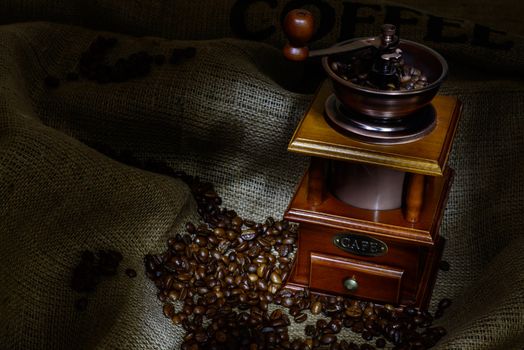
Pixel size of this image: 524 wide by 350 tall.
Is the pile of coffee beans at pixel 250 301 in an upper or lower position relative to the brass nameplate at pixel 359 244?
lower

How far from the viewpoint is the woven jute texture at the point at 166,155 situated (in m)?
1.84

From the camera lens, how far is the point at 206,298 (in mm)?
1966

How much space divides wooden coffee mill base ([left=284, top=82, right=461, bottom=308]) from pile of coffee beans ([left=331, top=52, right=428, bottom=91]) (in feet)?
0.40

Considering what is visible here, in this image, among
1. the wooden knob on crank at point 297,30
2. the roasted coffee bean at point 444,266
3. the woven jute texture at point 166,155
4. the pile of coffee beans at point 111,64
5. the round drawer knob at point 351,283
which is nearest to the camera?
the wooden knob on crank at point 297,30

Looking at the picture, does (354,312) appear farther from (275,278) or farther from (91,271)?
(91,271)

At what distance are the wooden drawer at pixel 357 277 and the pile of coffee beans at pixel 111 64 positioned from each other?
747mm

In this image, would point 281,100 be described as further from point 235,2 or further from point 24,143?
point 24,143

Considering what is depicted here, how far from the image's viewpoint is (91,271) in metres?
1.91

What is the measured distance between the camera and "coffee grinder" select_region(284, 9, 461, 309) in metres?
1.68

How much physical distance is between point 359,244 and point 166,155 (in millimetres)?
711

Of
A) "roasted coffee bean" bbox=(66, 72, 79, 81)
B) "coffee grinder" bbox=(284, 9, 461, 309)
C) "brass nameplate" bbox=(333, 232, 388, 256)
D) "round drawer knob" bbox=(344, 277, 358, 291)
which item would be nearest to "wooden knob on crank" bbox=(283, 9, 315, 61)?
"coffee grinder" bbox=(284, 9, 461, 309)

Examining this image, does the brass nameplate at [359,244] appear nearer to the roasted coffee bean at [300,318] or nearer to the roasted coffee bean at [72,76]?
the roasted coffee bean at [300,318]

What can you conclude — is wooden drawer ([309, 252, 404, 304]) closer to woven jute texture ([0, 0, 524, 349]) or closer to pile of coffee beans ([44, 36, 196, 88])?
woven jute texture ([0, 0, 524, 349])

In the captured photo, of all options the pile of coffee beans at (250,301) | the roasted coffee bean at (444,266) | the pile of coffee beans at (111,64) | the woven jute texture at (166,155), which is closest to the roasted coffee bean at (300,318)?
the pile of coffee beans at (250,301)
